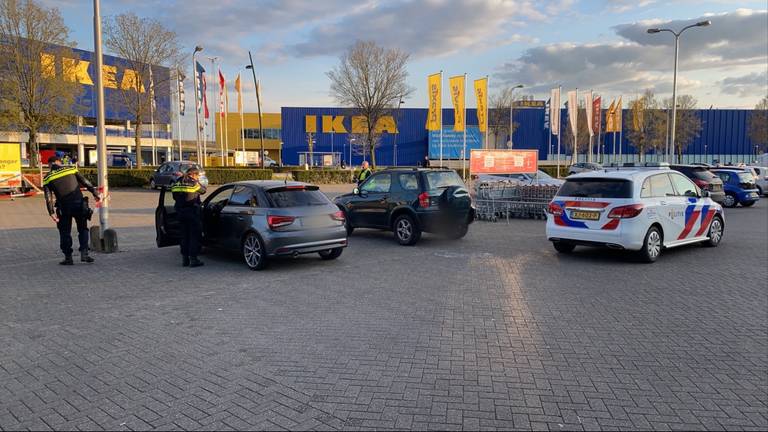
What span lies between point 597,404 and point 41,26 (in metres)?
34.3

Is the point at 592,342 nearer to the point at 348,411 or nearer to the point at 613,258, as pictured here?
the point at 348,411

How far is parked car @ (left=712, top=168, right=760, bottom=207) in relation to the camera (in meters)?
21.4

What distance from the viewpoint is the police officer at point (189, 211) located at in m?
9.19

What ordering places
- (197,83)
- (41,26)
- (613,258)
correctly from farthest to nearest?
(197,83) < (41,26) < (613,258)

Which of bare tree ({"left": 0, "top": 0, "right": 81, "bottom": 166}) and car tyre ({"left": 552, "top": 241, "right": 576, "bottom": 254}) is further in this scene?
bare tree ({"left": 0, "top": 0, "right": 81, "bottom": 166})

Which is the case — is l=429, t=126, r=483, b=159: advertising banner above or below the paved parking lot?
above

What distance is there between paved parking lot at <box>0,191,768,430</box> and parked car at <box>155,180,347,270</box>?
394mm

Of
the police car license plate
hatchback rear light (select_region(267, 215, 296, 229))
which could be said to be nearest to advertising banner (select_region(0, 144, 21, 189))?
hatchback rear light (select_region(267, 215, 296, 229))

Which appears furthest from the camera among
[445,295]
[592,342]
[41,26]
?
[41,26]

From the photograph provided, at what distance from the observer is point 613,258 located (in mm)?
10273

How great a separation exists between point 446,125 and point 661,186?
65696 mm

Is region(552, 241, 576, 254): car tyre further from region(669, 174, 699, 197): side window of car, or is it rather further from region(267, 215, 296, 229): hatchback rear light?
region(267, 215, 296, 229): hatchback rear light

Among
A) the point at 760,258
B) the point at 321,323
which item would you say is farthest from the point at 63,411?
the point at 760,258

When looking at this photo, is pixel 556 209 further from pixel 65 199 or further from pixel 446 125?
pixel 446 125
